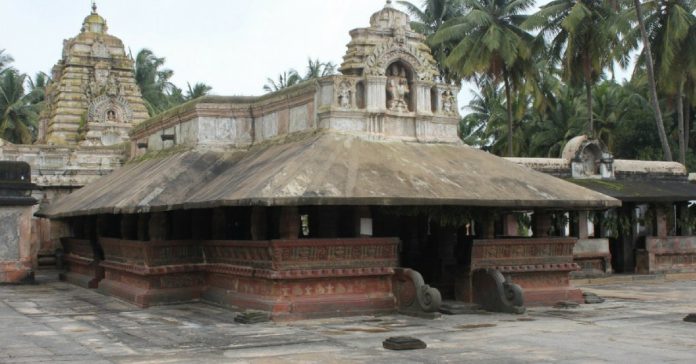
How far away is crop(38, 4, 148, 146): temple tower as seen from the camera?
31.8m

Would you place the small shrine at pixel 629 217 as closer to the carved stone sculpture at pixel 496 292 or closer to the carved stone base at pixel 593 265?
the carved stone base at pixel 593 265

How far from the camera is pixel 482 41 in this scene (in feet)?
121

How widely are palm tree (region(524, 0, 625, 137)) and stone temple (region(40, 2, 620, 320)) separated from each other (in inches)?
787

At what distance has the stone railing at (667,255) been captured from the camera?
25016 millimetres

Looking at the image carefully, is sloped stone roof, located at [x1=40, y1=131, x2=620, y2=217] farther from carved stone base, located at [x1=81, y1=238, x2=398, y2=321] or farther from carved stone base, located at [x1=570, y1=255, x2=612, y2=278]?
carved stone base, located at [x1=570, y1=255, x2=612, y2=278]

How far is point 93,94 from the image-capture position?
3241 centimetres

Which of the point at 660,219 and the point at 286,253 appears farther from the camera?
the point at 660,219

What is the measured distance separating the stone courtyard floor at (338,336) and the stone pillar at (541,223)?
167 cm

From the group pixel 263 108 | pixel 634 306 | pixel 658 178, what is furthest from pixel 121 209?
pixel 658 178

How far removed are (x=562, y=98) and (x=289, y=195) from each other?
41.5 metres

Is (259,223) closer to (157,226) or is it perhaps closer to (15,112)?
(157,226)

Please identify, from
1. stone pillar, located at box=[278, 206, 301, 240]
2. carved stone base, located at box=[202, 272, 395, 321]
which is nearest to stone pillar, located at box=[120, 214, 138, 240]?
carved stone base, located at box=[202, 272, 395, 321]

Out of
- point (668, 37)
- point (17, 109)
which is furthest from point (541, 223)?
point (17, 109)

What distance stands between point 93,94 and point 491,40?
15826mm
